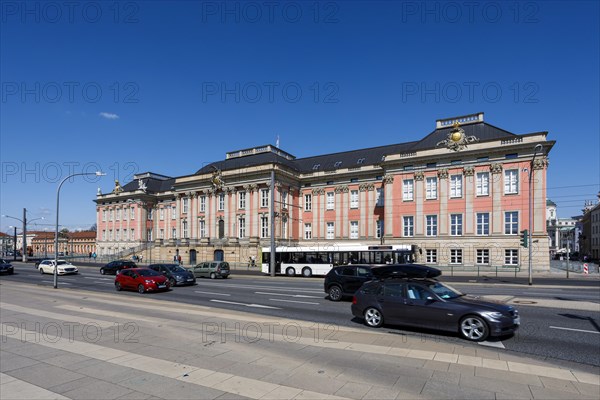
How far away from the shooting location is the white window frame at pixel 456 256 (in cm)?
4294

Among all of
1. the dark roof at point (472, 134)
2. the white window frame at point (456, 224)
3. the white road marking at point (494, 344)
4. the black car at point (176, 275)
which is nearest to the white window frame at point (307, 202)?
the dark roof at point (472, 134)

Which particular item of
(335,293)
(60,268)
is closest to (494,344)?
(335,293)

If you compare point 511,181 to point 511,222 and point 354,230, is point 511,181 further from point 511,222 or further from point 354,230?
point 354,230

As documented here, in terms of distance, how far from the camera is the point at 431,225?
45.7m

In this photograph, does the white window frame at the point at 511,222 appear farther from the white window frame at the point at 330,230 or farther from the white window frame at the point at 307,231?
the white window frame at the point at 307,231

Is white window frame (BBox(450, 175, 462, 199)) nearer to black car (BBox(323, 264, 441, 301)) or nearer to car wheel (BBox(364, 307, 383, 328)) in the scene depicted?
black car (BBox(323, 264, 441, 301))

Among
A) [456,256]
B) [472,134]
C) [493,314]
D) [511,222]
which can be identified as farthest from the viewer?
[472,134]

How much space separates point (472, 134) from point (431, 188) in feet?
25.8

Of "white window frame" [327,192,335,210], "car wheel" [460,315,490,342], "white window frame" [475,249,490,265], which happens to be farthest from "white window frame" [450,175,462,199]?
"car wheel" [460,315,490,342]

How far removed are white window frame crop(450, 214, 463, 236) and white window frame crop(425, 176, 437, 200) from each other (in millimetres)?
3267

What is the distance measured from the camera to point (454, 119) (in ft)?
152

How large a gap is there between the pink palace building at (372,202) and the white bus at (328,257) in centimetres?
566

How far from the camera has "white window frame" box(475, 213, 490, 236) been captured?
4231cm

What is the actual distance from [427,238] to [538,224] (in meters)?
11.6
